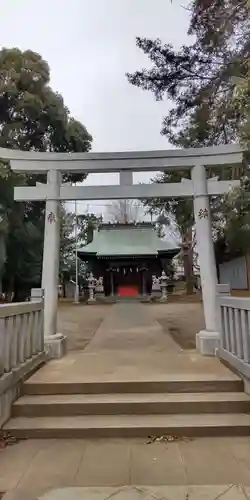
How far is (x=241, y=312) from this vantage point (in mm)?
4094

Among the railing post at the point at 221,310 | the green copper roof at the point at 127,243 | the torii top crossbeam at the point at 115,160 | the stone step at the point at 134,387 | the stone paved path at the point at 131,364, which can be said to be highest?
the green copper roof at the point at 127,243

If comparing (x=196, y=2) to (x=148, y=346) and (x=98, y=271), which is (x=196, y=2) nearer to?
(x=148, y=346)

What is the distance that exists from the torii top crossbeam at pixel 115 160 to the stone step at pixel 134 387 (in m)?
3.23

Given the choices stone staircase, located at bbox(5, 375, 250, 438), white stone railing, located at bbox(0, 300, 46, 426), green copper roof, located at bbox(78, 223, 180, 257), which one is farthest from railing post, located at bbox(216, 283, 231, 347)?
green copper roof, located at bbox(78, 223, 180, 257)

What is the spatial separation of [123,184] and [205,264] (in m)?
1.76

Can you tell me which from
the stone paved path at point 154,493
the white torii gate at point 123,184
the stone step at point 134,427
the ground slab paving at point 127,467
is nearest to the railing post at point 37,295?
the white torii gate at point 123,184

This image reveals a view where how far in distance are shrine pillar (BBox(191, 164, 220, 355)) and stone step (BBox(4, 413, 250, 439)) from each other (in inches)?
77.2

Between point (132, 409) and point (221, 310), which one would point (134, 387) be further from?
point (221, 310)

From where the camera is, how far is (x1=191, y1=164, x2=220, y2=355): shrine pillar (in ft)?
17.5

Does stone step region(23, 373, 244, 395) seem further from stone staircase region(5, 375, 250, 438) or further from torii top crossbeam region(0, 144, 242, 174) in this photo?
torii top crossbeam region(0, 144, 242, 174)

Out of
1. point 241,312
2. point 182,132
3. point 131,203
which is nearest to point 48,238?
point 241,312

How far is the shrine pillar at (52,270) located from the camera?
18.0ft

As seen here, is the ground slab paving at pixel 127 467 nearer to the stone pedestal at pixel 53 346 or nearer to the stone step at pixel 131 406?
the stone step at pixel 131 406

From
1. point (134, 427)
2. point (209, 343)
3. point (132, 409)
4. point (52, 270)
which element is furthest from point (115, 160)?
point (134, 427)
